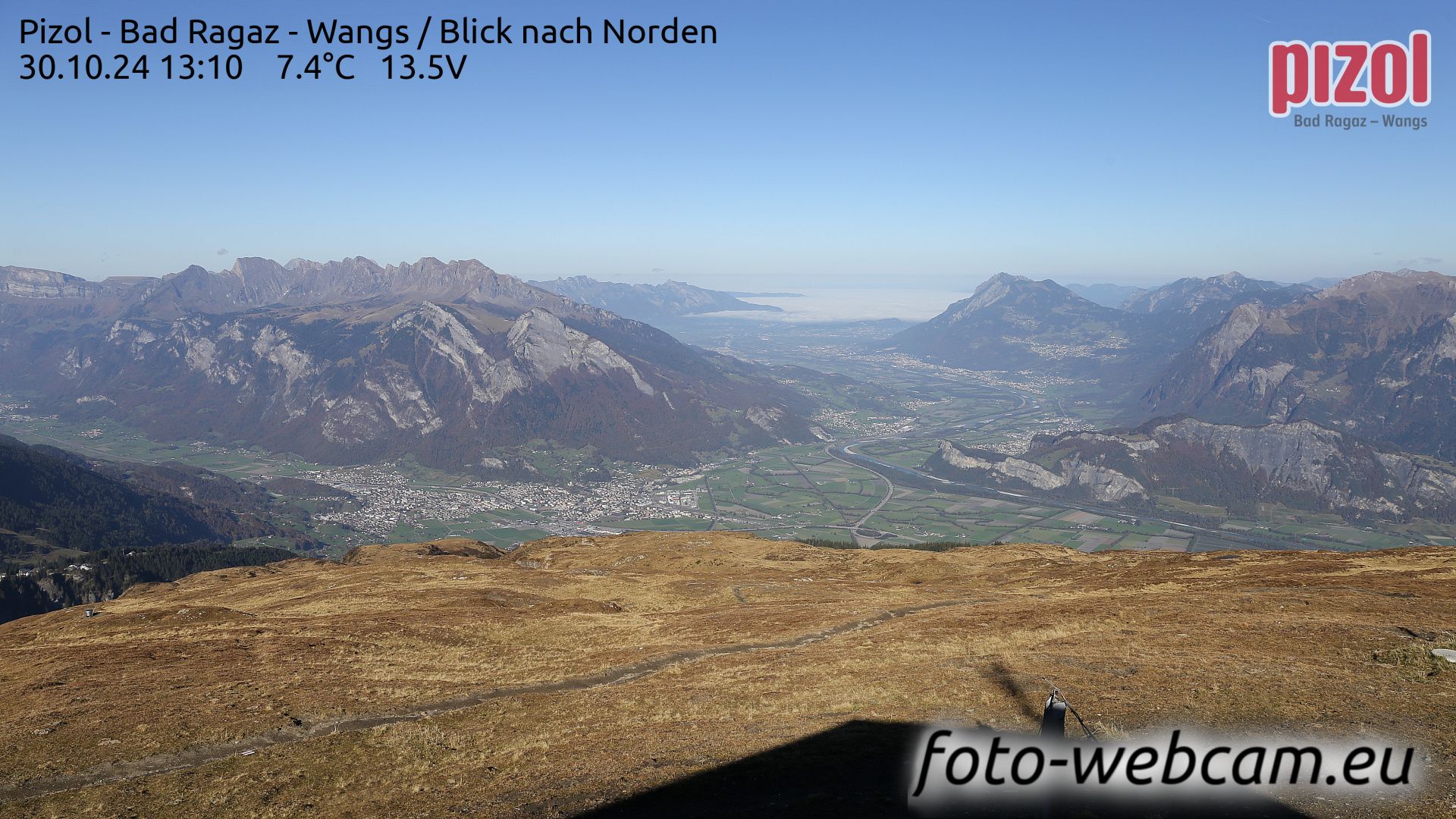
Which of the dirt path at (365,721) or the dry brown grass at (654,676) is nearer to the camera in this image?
the dry brown grass at (654,676)

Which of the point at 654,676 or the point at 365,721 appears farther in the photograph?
the point at 654,676

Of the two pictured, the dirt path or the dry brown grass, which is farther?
the dirt path

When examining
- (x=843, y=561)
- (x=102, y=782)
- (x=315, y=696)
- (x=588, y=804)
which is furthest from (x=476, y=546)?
(x=588, y=804)

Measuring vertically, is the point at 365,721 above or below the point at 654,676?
above

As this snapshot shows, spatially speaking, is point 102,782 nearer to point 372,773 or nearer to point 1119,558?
point 372,773
